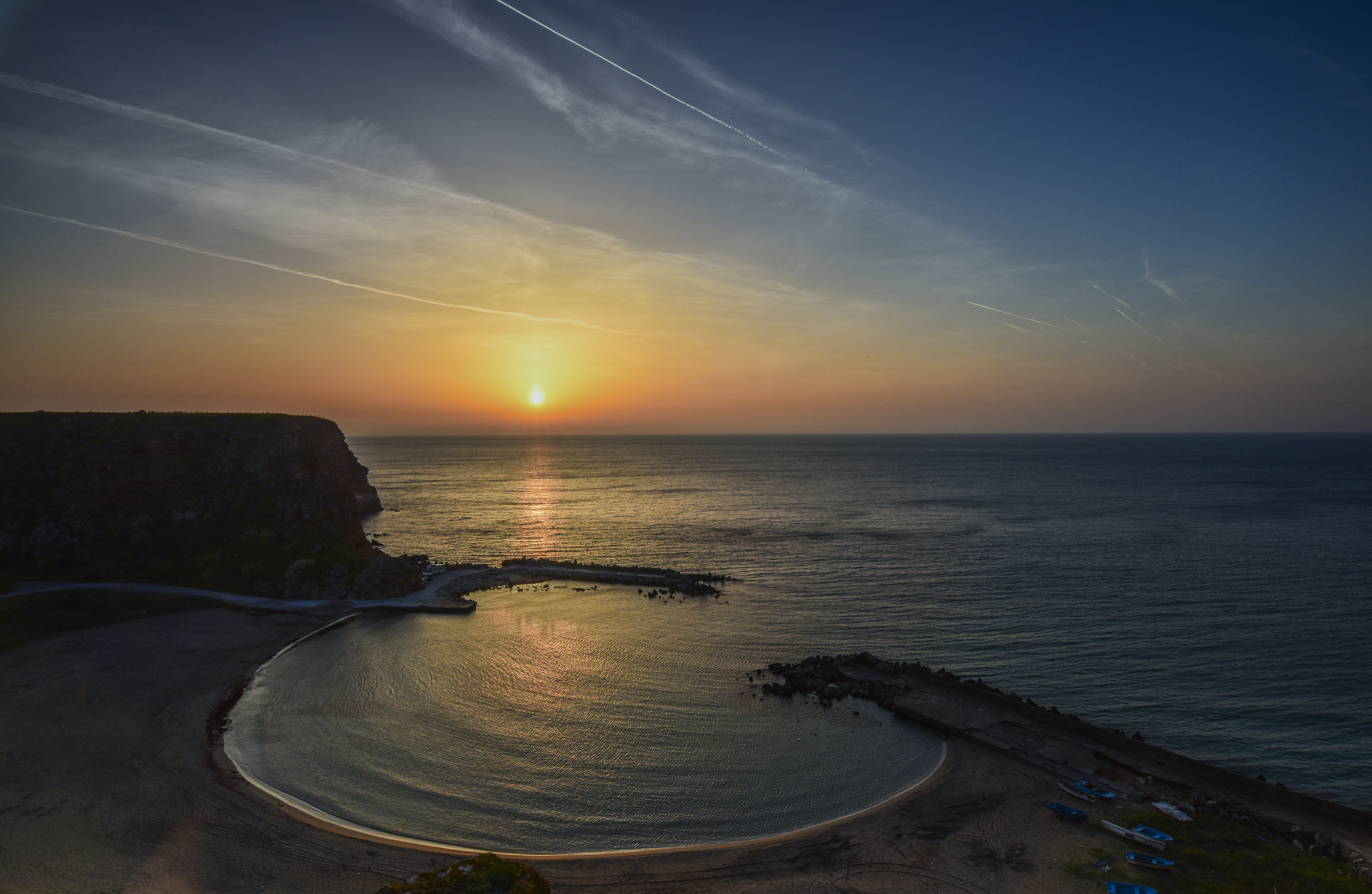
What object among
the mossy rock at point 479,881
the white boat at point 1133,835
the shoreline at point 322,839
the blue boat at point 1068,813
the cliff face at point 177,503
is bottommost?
the shoreline at point 322,839

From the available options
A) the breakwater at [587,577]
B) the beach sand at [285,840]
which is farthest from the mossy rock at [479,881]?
the breakwater at [587,577]

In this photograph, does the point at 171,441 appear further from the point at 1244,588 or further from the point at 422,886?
the point at 1244,588

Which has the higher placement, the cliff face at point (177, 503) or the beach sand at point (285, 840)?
the cliff face at point (177, 503)

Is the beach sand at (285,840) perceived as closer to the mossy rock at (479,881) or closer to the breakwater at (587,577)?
the mossy rock at (479,881)

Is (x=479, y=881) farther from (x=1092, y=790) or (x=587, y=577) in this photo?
(x=587, y=577)

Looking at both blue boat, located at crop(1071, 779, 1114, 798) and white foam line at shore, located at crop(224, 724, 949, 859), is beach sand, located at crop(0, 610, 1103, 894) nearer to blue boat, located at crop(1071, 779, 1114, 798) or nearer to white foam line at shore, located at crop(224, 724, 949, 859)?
white foam line at shore, located at crop(224, 724, 949, 859)

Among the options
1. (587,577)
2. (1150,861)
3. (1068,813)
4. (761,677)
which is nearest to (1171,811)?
(1068,813)

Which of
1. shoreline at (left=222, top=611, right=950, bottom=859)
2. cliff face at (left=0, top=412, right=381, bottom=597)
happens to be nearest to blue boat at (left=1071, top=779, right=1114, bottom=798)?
shoreline at (left=222, top=611, right=950, bottom=859)
